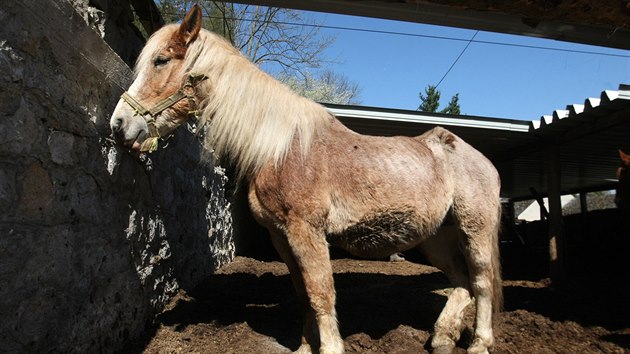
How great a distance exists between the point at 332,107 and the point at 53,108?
5.16 m

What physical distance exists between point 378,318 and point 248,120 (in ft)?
8.30

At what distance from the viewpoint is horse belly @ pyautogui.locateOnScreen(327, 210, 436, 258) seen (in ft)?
11.5

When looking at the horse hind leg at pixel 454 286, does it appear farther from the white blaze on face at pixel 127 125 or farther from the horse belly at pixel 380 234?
the white blaze on face at pixel 127 125

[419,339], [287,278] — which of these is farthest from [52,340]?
[287,278]

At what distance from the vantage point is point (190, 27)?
10.8 feet

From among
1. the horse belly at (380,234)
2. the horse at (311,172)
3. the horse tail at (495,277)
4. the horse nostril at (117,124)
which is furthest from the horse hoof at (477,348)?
the horse nostril at (117,124)

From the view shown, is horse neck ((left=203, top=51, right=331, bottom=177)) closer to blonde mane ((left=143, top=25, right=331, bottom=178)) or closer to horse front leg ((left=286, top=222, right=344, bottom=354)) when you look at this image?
blonde mane ((left=143, top=25, right=331, bottom=178))

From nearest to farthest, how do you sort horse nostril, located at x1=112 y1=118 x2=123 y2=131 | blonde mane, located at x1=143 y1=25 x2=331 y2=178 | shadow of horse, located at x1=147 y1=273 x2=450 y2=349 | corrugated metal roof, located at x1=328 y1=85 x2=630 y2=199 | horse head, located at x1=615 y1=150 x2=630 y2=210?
horse nostril, located at x1=112 y1=118 x2=123 y2=131, blonde mane, located at x1=143 y1=25 x2=331 y2=178, shadow of horse, located at x1=147 y1=273 x2=450 y2=349, corrugated metal roof, located at x1=328 y1=85 x2=630 y2=199, horse head, located at x1=615 y1=150 x2=630 y2=210

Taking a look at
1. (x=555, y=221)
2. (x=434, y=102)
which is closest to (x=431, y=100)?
(x=434, y=102)

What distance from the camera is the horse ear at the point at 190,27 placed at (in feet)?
10.6

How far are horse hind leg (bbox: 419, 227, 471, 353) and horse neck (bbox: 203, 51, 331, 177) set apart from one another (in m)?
1.93

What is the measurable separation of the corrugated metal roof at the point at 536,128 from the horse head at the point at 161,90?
3.96 m

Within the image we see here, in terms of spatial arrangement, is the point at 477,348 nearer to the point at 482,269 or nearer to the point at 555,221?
the point at 482,269

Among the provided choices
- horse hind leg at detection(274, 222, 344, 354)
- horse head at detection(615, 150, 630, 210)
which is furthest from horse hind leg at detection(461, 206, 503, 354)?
horse head at detection(615, 150, 630, 210)
